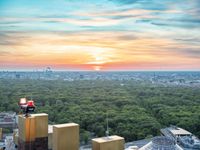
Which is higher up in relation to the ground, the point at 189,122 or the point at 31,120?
the point at 31,120

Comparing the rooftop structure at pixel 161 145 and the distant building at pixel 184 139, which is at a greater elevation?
the rooftop structure at pixel 161 145

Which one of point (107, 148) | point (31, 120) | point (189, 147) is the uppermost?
point (31, 120)

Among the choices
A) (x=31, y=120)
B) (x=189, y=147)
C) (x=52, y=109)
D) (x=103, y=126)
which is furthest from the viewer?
(x=52, y=109)

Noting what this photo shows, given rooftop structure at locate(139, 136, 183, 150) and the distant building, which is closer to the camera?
rooftop structure at locate(139, 136, 183, 150)

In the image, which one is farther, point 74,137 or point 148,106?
point 148,106

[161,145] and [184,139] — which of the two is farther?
[184,139]

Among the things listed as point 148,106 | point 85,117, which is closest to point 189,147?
point 85,117

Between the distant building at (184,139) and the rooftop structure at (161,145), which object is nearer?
the rooftop structure at (161,145)

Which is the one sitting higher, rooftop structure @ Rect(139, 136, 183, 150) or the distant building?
rooftop structure @ Rect(139, 136, 183, 150)

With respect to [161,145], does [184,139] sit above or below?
below

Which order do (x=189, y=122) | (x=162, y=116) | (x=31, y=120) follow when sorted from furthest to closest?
(x=162, y=116) < (x=189, y=122) < (x=31, y=120)

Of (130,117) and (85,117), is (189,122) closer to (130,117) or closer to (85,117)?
(130,117)
